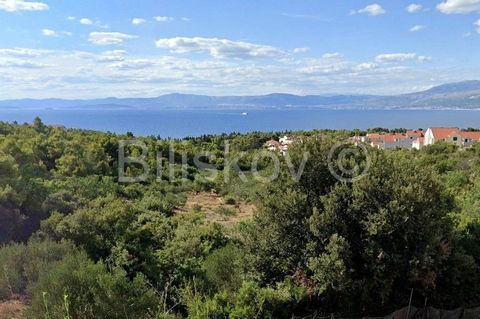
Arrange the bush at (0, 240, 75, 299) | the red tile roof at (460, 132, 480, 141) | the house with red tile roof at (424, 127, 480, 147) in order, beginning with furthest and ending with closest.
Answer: the red tile roof at (460, 132, 480, 141) < the house with red tile roof at (424, 127, 480, 147) < the bush at (0, 240, 75, 299)

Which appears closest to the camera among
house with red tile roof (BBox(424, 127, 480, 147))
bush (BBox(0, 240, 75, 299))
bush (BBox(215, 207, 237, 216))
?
bush (BBox(0, 240, 75, 299))

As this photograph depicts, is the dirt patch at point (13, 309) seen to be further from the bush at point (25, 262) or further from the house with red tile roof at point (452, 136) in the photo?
the house with red tile roof at point (452, 136)

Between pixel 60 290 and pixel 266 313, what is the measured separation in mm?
3421

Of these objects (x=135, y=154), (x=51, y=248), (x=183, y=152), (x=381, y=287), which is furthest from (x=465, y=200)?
(x=183, y=152)

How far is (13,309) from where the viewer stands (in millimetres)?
6898

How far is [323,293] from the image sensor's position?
8.75 m

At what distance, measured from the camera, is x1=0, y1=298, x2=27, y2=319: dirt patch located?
21.8 feet

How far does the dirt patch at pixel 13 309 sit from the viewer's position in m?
6.63

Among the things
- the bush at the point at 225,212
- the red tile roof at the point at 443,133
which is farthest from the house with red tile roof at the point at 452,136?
the bush at the point at 225,212

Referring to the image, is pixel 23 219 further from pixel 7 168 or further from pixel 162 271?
pixel 162 271

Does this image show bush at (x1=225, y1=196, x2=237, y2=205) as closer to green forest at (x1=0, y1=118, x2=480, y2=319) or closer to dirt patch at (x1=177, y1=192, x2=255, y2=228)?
dirt patch at (x1=177, y1=192, x2=255, y2=228)

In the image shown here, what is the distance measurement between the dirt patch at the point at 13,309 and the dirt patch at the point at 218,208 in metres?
12.1

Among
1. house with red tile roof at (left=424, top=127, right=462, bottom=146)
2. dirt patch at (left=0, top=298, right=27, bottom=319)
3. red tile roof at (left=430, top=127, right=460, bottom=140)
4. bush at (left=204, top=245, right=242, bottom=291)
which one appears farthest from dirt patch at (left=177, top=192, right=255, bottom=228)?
red tile roof at (left=430, top=127, right=460, bottom=140)

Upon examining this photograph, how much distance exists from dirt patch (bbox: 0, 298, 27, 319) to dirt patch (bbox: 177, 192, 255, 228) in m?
12.1
